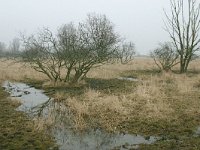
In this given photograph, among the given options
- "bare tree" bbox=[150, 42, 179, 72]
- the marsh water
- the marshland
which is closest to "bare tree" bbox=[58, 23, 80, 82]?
the marshland

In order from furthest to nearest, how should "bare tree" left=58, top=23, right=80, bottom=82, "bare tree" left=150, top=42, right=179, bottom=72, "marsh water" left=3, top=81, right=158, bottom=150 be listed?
"bare tree" left=150, top=42, right=179, bottom=72
"bare tree" left=58, top=23, right=80, bottom=82
"marsh water" left=3, top=81, right=158, bottom=150

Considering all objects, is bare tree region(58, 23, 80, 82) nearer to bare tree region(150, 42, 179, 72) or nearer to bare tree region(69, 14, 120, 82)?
bare tree region(69, 14, 120, 82)

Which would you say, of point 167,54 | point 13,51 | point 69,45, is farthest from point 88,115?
point 13,51

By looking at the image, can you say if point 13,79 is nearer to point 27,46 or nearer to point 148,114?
point 27,46

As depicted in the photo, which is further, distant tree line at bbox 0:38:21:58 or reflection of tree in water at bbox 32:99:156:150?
distant tree line at bbox 0:38:21:58

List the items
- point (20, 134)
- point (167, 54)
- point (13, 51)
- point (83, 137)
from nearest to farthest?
point (83, 137) < point (20, 134) < point (167, 54) < point (13, 51)

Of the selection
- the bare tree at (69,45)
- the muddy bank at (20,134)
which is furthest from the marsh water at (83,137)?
the bare tree at (69,45)

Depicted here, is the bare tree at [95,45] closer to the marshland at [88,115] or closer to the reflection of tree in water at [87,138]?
the marshland at [88,115]

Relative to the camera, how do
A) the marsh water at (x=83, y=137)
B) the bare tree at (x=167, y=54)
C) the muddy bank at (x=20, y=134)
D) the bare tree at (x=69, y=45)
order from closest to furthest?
the muddy bank at (x=20, y=134), the marsh water at (x=83, y=137), the bare tree at (x=69, y=45), the bare tree at (x=167, y=54)

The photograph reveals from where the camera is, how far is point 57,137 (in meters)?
10.2

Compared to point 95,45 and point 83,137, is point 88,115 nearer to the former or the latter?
point 83,137

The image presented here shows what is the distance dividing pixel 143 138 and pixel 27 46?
52.3 ft

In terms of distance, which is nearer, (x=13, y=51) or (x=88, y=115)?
(x=88, y=115)

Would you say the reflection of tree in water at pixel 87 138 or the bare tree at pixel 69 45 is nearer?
the reflection of tree in water at pixel 87 138
